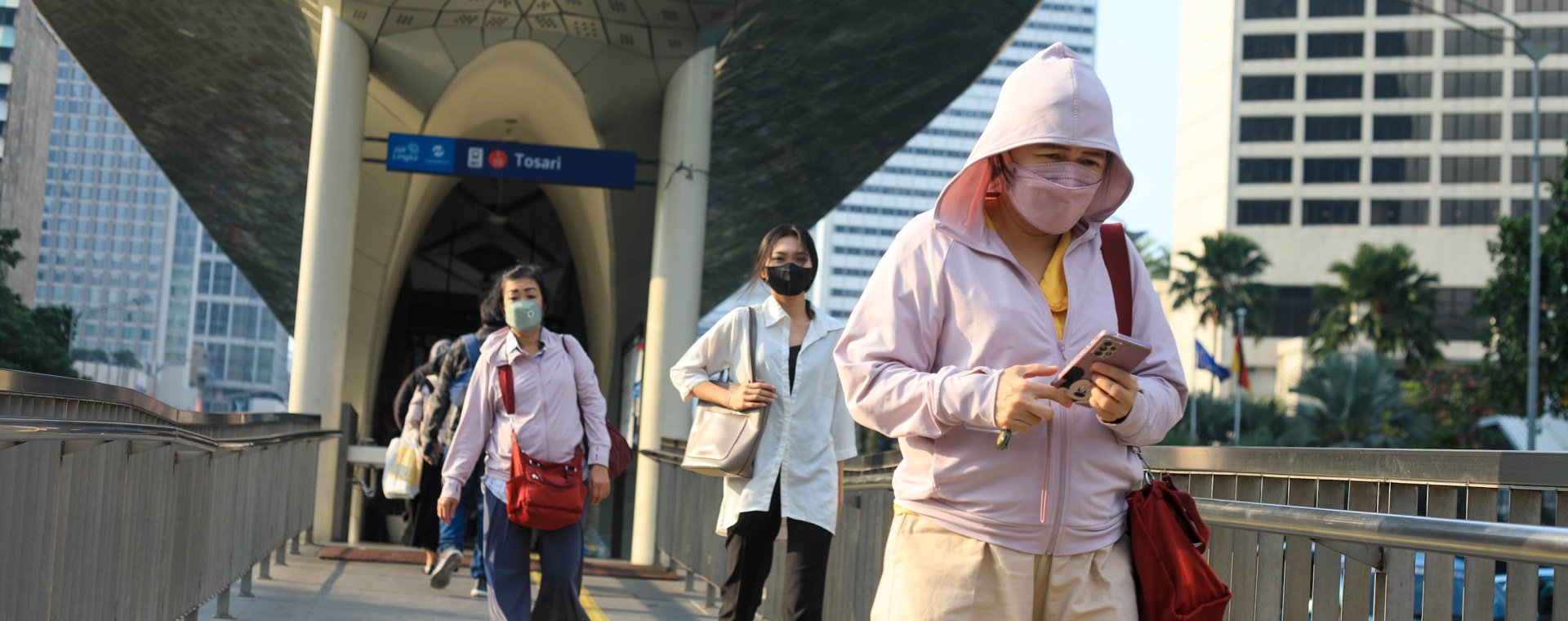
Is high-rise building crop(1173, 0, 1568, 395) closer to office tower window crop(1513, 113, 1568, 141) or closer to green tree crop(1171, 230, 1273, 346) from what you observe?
office tower window crop(1513, 113, 1568, 141)

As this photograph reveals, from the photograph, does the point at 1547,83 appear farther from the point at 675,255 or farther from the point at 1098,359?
the point at 1098,359

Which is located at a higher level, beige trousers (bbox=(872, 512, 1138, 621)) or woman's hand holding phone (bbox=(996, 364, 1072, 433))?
woman's hand holding phone (bbox=(996, 364, 1072, 433))

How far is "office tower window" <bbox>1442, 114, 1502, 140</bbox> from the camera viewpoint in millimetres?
91688

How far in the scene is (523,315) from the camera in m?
7.10

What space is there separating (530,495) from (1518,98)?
96830 millimetres

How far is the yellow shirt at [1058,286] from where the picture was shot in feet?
10.3

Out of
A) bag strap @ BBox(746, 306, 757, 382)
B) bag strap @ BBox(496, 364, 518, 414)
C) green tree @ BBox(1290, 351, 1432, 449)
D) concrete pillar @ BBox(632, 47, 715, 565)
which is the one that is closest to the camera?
bag strap @ BBox(746, 306, 757, 382)

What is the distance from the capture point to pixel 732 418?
6281 millimetres

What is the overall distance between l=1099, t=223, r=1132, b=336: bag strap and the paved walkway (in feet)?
21.5

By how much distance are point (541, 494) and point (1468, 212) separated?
94.8 metres

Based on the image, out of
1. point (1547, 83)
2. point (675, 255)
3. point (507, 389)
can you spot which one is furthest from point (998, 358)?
point (1547, 83)

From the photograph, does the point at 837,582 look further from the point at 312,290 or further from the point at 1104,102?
the point at 312,290

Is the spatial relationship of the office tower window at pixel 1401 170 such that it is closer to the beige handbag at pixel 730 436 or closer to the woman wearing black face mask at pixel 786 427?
the woman wearing black face mask at pixel 786 427

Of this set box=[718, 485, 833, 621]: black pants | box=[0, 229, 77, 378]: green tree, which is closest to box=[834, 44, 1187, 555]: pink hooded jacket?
box=[718, 485, 833, 621]: black pants
